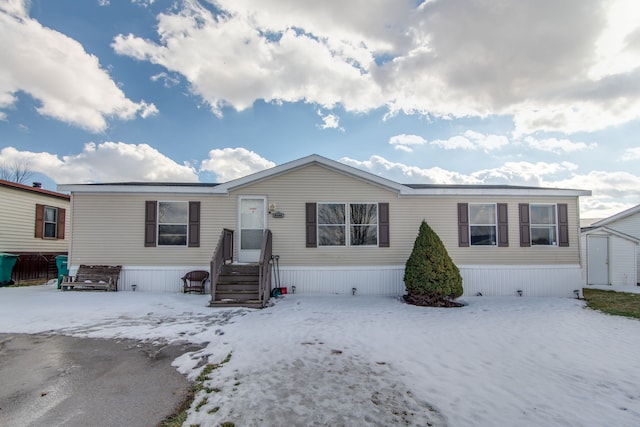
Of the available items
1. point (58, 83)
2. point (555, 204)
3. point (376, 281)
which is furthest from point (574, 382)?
point (58, 83)

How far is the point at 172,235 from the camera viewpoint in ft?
33.1

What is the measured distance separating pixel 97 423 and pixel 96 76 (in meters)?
13.2

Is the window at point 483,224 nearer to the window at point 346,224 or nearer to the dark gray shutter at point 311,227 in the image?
the window at point 346,224

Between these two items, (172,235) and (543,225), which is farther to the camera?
(543,225)

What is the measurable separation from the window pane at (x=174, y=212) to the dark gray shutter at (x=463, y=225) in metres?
8.96

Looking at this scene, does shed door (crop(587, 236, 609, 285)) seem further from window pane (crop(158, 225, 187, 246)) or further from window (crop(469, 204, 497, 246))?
window pane (crop(158, 225, 187, 246))

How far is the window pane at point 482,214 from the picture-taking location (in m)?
10.5

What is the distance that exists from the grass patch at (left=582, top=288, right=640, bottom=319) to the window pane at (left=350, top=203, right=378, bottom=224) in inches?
258

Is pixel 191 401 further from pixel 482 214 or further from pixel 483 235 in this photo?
pixel 482 214

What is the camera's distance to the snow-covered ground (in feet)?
10.3

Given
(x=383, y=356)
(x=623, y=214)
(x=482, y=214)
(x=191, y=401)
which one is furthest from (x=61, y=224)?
(x=623, y=214)

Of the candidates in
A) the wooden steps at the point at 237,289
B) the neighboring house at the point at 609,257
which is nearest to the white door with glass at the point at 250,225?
the wooden steps at the point at 237,289

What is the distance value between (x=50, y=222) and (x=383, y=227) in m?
15.6

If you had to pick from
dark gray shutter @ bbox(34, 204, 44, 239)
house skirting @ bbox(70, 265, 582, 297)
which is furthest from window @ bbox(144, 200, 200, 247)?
dark gray shutter @ bbox(34, 204, 44, 239)
